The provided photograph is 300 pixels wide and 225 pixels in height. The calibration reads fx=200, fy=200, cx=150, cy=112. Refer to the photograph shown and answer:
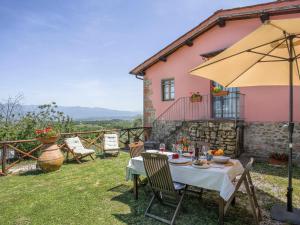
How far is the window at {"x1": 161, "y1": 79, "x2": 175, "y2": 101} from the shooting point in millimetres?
9859

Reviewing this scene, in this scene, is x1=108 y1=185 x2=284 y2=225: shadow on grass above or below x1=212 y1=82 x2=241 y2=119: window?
below

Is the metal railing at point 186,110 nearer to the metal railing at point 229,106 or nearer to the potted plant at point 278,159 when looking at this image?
the metal railing at point 229,106

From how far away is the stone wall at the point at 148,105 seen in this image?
10609 mm

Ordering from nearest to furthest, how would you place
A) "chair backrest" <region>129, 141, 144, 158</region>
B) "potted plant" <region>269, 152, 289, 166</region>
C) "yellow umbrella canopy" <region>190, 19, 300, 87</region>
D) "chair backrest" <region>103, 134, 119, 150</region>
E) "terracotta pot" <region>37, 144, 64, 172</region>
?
"yellow umbrella canopy" <region>190, 19, 300, 87</region>
"chair backrest" <region>129, 141, 144, 158</region>
"terracotta pot" <region>37, 144, 64, 172</region>
"potted plant" <region>269, 152, 289, 166</region>
"chair backrest" <region>103, 134, 119, 150</region>

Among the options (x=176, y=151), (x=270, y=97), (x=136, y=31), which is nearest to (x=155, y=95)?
(x=136, y=31)

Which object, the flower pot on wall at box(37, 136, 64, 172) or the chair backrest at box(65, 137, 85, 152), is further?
the chair backrest at box(65, 137, 85, 152)

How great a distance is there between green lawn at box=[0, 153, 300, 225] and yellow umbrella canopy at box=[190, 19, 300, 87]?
2214 mm

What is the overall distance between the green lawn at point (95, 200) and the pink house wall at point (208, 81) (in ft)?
7.21

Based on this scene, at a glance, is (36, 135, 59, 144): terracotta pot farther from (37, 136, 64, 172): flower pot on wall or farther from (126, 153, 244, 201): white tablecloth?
(126, 153, 244, 201): white tablecloth

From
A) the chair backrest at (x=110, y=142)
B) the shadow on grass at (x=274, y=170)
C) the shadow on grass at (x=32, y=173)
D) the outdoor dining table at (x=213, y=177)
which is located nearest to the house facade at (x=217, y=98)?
the shadow on grass at (x=274, y=170)

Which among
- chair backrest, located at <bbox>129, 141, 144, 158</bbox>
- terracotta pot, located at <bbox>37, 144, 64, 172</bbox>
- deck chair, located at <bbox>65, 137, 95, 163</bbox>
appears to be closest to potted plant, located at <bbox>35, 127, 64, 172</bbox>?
terracotta pot, located at <bbox>37, 144, 64, 172</bbox>

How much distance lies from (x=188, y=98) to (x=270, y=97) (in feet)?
10.8

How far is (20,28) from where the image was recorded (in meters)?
6.68

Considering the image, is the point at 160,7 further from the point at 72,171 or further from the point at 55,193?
the point at 55,193
